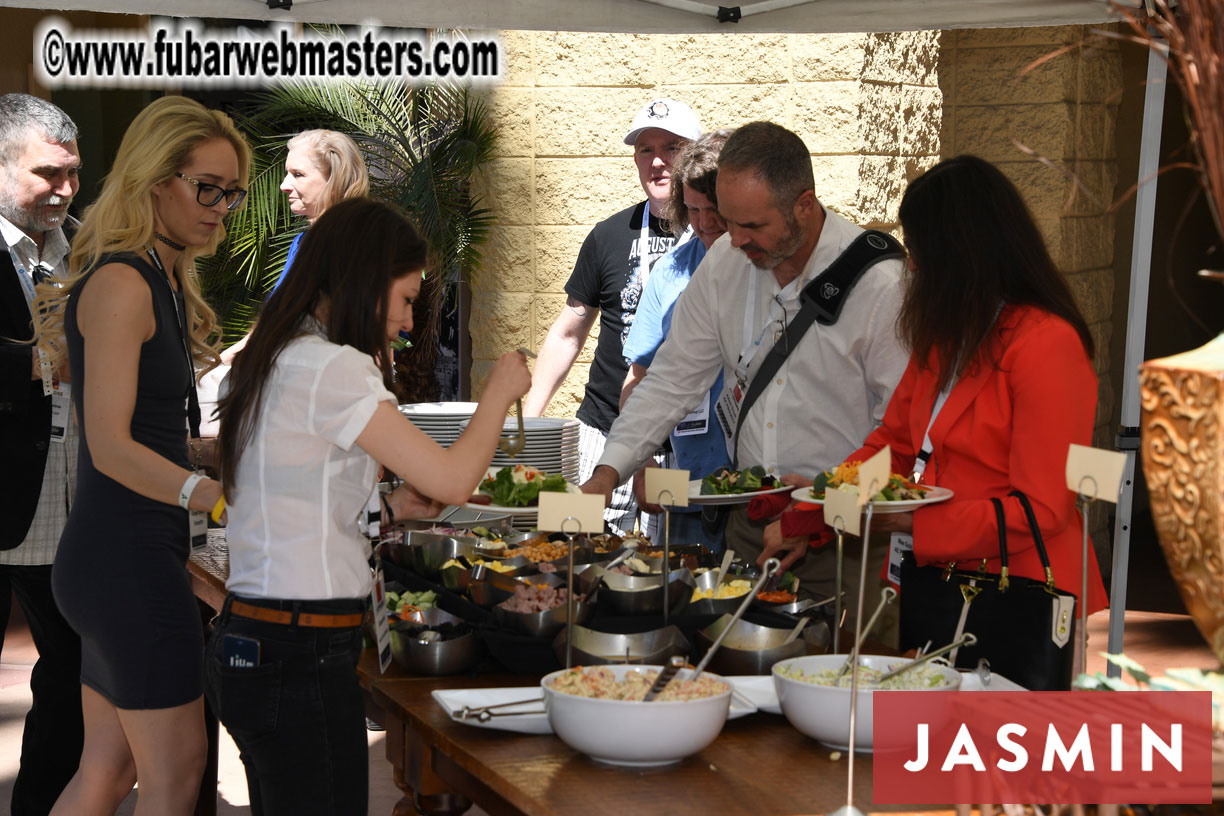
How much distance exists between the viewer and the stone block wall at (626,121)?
5.29 meters

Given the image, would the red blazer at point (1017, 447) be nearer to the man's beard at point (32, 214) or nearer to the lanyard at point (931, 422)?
the lanyard at point (931, 422)

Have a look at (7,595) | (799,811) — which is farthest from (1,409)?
(799,811)

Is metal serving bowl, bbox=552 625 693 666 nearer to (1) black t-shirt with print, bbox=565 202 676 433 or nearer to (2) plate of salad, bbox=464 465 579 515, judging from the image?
(2) plate of salad, bbox=464 465 579 515

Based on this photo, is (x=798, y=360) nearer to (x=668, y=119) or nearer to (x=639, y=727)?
(x=668, y=119)

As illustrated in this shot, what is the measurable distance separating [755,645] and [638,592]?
265 millimetres

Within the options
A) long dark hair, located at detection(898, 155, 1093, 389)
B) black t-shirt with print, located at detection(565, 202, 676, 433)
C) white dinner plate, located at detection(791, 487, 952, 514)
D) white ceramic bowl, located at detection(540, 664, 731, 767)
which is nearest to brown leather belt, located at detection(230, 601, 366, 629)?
white ceramic bowl, located at detection(540, 664, 731, 767)

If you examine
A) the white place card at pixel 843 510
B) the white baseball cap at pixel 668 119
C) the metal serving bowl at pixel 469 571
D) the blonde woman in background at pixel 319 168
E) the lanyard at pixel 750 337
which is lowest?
the metal serving bowl at pixel 469 571

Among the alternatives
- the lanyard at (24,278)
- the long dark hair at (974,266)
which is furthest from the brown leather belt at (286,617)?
the lanyard at (24,278)

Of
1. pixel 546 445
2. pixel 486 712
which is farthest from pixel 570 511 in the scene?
pixel 546 445

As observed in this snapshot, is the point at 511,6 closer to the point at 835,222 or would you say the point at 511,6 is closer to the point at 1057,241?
the point at 835,222

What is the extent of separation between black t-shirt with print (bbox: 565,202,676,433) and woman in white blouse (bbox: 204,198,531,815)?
7.31ft

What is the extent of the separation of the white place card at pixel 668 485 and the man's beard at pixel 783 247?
2.72 feet

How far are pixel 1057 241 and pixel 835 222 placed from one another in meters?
3.43

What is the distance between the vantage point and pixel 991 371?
7.75 ft
